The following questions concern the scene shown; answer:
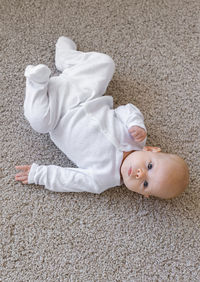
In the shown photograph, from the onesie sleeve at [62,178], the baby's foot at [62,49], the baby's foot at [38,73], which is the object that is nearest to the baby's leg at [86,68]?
the baby's foot at [62,49]

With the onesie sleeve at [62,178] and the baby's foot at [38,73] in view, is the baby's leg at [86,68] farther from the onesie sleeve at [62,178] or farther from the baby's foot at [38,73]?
the onesie sleeve at [62,178]

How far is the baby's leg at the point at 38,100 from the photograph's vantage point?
991 millimetres

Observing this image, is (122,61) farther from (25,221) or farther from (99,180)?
(25,221)

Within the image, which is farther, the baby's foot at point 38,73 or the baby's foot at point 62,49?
the baby's foot at point 62,49

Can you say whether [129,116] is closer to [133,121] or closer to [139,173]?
[133,121]

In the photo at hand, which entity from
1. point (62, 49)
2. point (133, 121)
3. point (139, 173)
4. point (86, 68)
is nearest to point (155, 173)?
point (139, 173)

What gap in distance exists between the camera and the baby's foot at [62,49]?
112cm

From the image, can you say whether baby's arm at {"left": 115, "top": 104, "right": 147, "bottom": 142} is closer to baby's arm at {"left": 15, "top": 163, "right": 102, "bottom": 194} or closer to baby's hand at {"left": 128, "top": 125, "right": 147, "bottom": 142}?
baby's hand at {"left": 128, "top": 125, "right": 147, "bottom": 142}

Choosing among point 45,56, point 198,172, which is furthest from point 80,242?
point 45,56

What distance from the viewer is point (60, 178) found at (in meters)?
1.04

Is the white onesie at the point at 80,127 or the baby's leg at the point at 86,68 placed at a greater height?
the baby's leg at the point at 86,68

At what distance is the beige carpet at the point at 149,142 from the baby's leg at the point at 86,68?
7cm

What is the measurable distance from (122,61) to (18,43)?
378mm

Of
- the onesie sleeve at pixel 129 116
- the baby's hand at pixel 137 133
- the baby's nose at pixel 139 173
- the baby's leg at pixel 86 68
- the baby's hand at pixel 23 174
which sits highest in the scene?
the baby's leg at pixel 86 68
